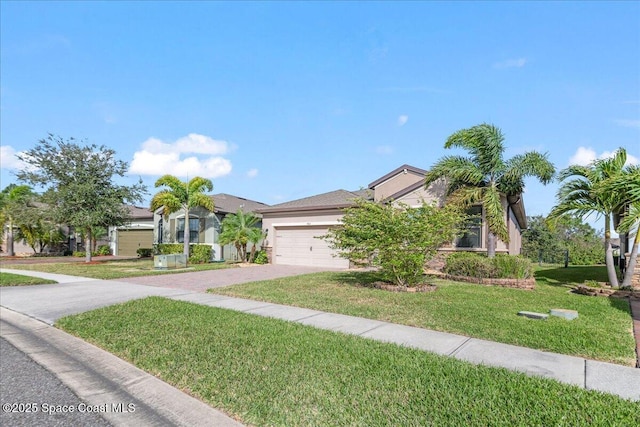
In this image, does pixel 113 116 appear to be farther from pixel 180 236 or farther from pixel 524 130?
pixel 524 130

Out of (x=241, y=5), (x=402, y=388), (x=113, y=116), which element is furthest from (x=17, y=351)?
Result: (x=113, y=116)

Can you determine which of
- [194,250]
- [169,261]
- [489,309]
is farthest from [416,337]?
[194,250]

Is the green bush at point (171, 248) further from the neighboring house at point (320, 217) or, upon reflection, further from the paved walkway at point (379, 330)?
the paved walkway at point (379, 330)

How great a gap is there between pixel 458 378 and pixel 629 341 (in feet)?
11.7

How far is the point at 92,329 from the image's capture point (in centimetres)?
604

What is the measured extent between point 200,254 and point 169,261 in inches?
170

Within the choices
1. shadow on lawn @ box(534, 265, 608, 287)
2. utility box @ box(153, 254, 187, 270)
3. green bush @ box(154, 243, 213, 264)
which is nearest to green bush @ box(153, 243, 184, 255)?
green bush @ box(154, 243, 213, 264)

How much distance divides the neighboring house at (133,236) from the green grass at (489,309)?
22.8 m

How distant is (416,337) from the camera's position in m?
5.46

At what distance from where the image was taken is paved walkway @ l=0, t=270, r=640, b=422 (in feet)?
13.1

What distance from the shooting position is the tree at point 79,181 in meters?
20.7

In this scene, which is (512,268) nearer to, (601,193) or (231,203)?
(601,193)

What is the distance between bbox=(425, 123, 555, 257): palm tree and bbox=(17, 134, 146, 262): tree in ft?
62.9

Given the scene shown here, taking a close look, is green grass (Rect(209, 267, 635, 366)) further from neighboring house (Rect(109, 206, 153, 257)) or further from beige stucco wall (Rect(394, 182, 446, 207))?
neighboring house (Rect(109, 206, 153, 257))
